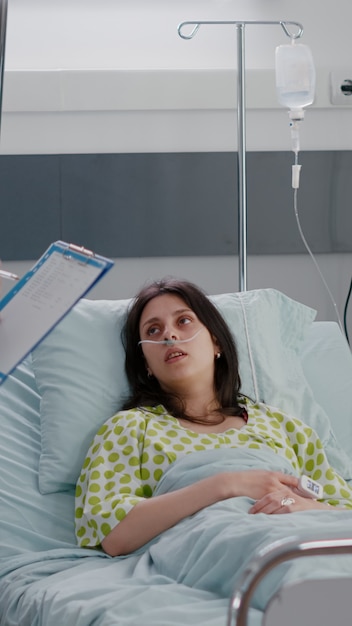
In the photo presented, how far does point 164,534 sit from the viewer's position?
1984 mm

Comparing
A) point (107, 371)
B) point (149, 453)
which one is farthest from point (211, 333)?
point (149, 453)

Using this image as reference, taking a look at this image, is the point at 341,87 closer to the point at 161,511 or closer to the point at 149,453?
the point at 149,453

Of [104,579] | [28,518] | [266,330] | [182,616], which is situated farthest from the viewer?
[266,330]

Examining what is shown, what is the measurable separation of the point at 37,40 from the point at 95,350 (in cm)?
140

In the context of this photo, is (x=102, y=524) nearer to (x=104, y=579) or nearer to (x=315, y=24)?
(x=104, y=579)

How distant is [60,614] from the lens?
5.59 feet

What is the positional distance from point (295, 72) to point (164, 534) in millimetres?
1697

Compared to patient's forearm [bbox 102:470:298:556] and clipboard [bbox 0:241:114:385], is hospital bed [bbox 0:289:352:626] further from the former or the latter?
clipboard [bbox 0:241:114:385]

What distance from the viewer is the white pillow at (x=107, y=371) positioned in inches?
91.7

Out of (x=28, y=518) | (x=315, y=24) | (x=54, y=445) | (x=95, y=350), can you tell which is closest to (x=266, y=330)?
Result: (x=95, y=350)

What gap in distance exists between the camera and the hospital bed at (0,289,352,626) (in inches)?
61.6

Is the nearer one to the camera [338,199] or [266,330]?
[266,330]

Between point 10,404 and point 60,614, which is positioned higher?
point 10,404

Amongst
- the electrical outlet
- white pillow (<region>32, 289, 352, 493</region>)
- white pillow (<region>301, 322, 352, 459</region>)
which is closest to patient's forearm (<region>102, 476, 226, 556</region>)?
white pillow (<region>32, 289, 352, 493</region>)
